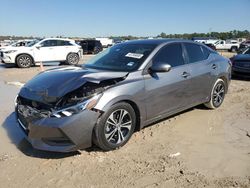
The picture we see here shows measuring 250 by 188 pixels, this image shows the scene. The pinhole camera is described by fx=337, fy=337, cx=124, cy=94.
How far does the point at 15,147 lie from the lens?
5273 mm

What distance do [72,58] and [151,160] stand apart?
1650cm

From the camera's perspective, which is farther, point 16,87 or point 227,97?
point 16,87

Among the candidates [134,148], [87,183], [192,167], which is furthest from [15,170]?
[192,167]

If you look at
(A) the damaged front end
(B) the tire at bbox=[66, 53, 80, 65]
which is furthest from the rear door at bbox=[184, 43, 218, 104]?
(B) the tire at bbox=[66, 53, 80, 65]

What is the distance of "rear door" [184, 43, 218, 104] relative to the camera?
6504mm

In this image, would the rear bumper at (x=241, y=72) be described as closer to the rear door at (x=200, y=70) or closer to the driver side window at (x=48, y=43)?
the rear door at (x=200, y=70)

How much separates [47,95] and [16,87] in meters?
6.83

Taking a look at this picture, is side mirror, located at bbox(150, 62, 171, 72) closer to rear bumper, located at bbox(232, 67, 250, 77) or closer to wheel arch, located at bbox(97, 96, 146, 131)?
wheel arch, located at bbox(97, 96, 146, 131)

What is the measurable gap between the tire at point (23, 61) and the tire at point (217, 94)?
13.5 meters

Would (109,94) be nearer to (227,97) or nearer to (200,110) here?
(200,110)

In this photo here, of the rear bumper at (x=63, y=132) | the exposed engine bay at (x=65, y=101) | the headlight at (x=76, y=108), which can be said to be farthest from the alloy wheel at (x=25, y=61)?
the headlight at (x=76, y=108)

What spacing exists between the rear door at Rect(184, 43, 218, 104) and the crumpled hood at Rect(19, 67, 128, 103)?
1790 mm

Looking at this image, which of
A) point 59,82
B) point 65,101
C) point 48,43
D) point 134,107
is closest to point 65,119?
point 65,101

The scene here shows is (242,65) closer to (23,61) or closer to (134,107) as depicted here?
(134,107)
